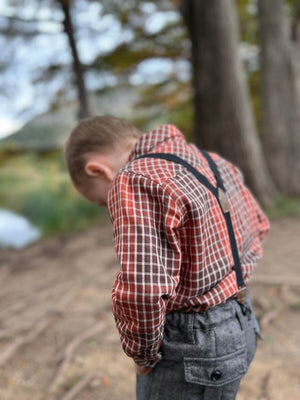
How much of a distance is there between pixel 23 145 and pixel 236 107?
595 centimetres

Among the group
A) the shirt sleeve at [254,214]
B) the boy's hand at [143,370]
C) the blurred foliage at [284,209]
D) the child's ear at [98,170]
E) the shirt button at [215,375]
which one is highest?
the child's ear at [98,170]

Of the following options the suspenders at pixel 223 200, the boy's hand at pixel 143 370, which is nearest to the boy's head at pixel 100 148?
the suspenders at pixel 223 200

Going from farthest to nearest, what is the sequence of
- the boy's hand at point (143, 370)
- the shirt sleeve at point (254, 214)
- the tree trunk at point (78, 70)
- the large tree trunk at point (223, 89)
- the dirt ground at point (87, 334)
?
the tree trunk at point (78, 70), the large tree trunk at point (223, 89), the dirt ground at point (87, 334), the shirt sleeve at point (254, 214), the boy's hand at point (143, 370)

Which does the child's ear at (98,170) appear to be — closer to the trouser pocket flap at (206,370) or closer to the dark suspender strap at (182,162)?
the dark suspender strap at (182,162)

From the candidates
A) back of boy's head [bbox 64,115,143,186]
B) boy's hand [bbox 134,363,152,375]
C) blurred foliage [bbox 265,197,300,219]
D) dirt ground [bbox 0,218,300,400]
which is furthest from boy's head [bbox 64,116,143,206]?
blurred foliage [bbox 265,197,300,219]

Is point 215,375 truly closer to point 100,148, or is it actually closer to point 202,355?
point 202,355

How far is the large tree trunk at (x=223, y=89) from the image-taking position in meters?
6.12

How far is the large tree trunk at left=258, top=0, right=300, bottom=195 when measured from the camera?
7.06m

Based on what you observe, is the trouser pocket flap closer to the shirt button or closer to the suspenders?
the shirt button

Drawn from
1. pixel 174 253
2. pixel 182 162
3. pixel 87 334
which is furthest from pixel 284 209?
pixel 174 253

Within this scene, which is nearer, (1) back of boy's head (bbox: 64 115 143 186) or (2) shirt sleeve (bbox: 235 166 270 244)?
(1) back of boy's head (bbox: 64 115 143 186)

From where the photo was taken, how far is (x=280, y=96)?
284 inches

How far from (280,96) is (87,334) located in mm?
5925

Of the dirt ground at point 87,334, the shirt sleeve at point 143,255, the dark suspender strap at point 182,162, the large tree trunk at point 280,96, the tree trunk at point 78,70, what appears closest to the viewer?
the shirt sleeve at point 143,255
